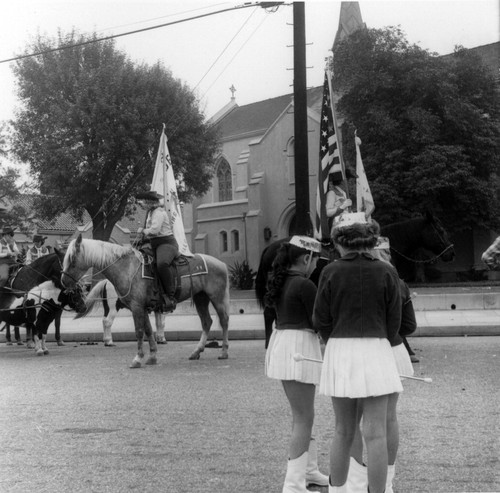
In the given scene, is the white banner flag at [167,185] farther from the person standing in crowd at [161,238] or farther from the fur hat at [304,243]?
the fur hat at [304,243]

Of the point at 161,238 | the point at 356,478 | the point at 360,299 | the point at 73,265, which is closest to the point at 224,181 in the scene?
the point at 73,265

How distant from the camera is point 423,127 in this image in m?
39.1

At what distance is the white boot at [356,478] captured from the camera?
15.5ft

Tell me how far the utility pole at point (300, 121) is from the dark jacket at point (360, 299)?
11218 mm

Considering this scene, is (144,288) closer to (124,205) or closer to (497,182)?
(124,205)

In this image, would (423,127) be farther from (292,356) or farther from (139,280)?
(292,356)

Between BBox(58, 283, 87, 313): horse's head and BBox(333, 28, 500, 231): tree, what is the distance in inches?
1019

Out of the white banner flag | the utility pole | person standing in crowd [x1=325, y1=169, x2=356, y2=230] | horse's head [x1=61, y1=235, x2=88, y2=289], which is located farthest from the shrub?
person standing in crowd [x1=325, y1=169, x2=356, y2=230]

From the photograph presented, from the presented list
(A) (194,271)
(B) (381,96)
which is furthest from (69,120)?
(A) (194,271)

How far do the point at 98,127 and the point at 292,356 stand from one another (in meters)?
34.9

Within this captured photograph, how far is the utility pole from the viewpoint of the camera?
53.2 feet

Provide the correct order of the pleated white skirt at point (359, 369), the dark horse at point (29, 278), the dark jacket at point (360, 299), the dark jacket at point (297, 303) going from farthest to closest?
the dark horse at point (29, 278) → the dark jacket at point (297, 303) → the dark jacket at point (360, 299) → the pleated white skirt at point (359, 369)

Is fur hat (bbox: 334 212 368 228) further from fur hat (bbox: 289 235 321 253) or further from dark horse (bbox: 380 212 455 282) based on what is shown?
dark horse (bbox: 380 212 455 282)

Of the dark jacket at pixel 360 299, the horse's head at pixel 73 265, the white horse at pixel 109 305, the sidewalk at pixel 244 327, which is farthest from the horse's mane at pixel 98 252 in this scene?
the dark jacket at pixel 360 299
